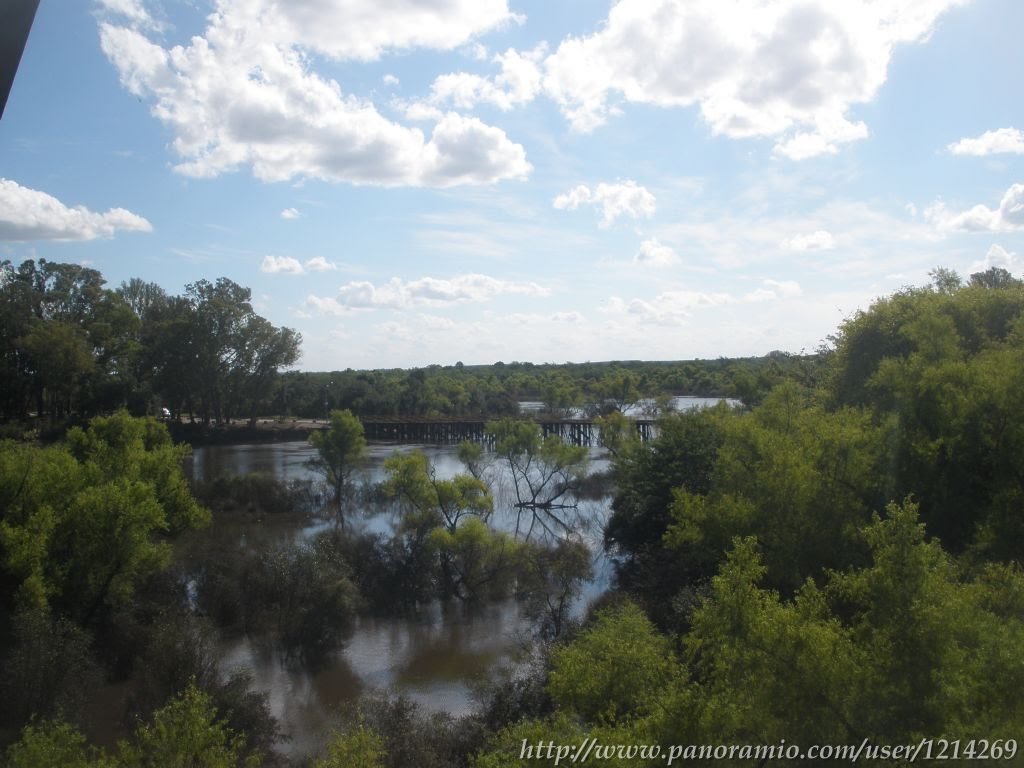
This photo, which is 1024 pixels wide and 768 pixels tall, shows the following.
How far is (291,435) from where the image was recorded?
55.3m

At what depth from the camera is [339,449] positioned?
32406 mm

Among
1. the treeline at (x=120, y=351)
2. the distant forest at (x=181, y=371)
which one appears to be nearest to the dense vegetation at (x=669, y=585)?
the distant forest at (x=181, y=371)

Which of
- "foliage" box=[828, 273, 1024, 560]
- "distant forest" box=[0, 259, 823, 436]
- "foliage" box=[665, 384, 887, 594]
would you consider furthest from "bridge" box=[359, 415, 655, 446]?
"foliage" box=[828, 273, 1024, 560]

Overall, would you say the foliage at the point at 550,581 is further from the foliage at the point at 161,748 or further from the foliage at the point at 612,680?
the foliage at the point at 161,748

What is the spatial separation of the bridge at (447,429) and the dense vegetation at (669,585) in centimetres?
2315

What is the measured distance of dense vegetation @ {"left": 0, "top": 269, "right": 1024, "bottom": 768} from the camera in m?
6.45

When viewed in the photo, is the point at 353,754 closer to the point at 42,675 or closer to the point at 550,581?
the point at 42,675

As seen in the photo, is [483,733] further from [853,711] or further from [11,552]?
[11,552]

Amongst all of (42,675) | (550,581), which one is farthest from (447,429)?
(42,675)

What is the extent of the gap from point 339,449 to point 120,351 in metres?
23.6

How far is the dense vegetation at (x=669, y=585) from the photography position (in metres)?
6.45

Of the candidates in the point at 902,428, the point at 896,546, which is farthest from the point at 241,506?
the point at 896,546

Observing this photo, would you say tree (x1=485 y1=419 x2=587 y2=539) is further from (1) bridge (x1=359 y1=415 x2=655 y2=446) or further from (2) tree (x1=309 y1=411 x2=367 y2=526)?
(1) bridge (x1=359 y1=415 x2=655 y2=446)

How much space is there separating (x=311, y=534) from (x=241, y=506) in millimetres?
5273
